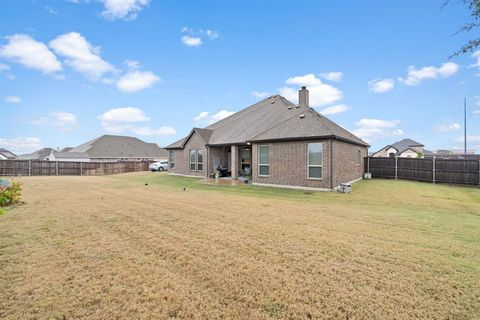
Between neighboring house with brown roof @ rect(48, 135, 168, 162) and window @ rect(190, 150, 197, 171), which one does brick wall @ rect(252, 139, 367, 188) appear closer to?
window @ rect(190, 150, 197, 171)

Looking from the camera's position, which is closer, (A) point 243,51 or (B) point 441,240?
(B) point 441,240

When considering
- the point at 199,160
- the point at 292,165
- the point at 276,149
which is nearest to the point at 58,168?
the point at 199,160

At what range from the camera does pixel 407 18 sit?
13.6 m

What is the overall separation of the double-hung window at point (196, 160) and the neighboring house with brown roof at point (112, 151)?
31.7m

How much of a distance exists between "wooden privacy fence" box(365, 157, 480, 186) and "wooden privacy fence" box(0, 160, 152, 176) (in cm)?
2869

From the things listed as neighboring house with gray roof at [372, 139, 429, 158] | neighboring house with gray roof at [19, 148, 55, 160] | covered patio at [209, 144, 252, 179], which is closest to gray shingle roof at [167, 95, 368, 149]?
covered patio at [209, 144, 252, 179]

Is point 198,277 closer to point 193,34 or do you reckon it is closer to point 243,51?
point 193,34

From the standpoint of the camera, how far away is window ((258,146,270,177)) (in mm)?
15655

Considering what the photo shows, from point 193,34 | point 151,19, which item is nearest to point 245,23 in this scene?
point 193,34

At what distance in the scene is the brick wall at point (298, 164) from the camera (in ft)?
43.3

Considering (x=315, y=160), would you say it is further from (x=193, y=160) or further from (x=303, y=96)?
(x=193, y=160)

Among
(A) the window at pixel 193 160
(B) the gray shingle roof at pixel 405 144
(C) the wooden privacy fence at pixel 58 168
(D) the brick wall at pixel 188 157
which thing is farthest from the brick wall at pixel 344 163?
(B) the gray shingle roof at pixel 405 144

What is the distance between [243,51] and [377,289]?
67.4ft

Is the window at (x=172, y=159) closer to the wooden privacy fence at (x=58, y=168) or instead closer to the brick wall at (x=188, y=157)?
the brick wall at (x=188, y=157)
